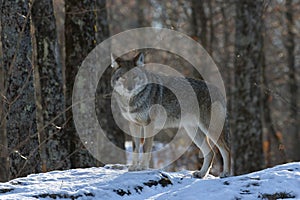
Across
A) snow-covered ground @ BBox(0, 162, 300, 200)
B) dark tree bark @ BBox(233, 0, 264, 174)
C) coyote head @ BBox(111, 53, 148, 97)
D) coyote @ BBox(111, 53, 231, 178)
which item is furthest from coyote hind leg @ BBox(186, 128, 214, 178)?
dark tree bark @ BBox(233, 0, 264, 174)

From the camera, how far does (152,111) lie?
324 inches

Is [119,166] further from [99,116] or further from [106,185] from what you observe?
[99,116]

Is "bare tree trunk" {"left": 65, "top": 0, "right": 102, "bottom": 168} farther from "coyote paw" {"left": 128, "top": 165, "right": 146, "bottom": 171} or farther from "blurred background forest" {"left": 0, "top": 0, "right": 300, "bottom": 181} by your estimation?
"coyote paw" {"left": 128, "top": 165, "right": 146, "bottom": 171}

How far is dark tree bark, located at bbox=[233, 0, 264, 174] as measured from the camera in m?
14.7

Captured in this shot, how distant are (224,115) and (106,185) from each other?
7.71ft

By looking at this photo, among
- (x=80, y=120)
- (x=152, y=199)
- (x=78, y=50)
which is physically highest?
(x=78, y=50)

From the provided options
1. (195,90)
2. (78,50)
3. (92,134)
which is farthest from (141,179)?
(78,50)

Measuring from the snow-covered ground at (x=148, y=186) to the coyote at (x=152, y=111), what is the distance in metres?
0.77

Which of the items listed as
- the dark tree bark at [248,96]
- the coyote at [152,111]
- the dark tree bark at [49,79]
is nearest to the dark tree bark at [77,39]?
the dark tree bark at [49,79]

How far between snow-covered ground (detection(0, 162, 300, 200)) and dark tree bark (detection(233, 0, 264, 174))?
23.6 ft

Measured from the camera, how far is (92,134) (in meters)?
9.97

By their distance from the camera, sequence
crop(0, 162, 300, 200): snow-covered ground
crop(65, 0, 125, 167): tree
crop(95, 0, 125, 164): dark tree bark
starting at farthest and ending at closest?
crop(95, 0, 125, 164): dark tree bark < crop(65, 0, 125, 167): tree < crop(0, 162, 300, 200): snow-covered ground

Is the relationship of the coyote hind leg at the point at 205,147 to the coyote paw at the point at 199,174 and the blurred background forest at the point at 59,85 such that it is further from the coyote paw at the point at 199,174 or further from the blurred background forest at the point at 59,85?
the blurred background forest at the point at 59,85

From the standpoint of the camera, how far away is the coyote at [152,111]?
8164mm
